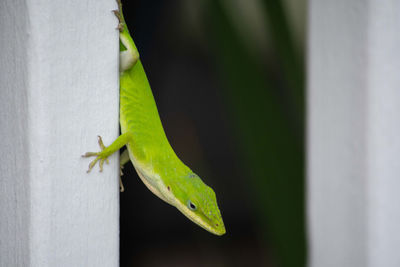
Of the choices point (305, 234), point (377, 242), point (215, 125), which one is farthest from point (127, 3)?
point (377, 242)

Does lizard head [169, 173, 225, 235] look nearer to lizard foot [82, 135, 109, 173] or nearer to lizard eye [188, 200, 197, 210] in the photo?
lizard eye [188, 200, 197, 210]

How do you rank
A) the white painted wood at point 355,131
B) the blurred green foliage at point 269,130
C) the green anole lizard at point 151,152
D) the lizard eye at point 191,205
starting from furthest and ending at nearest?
the blurred green foliage at point 269,130, the white painted wood at point 355,131, the lizard eye at point 191,205, the green anole lizard at point 151,152

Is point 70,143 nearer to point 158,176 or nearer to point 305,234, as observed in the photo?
point 158,176

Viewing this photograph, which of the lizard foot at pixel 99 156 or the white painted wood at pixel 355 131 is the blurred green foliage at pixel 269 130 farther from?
the lizard foot at pixel 99 156

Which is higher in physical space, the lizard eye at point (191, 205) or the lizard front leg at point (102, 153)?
the lizard front leg at point (102, 153)

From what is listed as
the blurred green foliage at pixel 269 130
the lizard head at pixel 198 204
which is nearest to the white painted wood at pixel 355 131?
the blurred green foliage at pixel 269 130

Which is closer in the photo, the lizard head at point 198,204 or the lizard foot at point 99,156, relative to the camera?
the lizard foot at point 99,156

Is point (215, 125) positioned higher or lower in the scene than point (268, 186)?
higher

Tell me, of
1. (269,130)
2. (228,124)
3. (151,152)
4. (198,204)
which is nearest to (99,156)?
(151,152)
